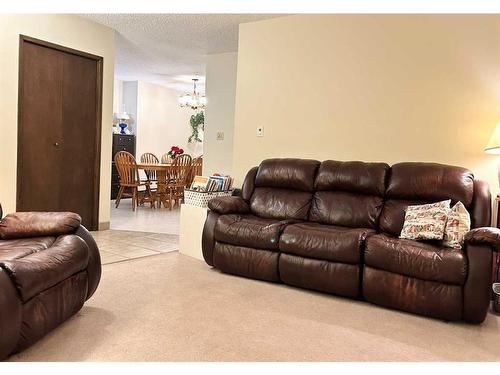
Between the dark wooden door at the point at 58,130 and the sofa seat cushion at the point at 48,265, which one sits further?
the dark wooden door at the point at 58,130

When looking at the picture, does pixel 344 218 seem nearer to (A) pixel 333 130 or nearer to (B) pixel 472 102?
(A) pixel 333 130

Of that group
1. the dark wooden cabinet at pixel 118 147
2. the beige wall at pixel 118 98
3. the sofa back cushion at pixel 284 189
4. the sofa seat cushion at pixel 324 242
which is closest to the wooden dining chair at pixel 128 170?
the dark wooden cabinet at pixel 118 147

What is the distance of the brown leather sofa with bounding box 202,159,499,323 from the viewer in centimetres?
269

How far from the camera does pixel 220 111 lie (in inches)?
259

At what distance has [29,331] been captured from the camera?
2051 mm

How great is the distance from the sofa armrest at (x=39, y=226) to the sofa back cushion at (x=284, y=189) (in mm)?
1721

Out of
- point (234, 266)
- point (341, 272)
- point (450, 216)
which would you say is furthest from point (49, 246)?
point (450, 216)

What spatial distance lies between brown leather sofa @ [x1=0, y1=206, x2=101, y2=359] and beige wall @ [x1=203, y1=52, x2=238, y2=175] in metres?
3.91

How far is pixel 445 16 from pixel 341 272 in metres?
2.26

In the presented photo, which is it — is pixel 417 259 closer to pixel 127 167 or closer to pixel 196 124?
pixel 127 167

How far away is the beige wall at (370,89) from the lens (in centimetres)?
364

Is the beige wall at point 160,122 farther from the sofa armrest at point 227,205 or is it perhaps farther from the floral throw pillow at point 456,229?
the floral throw pillow at point 456,229

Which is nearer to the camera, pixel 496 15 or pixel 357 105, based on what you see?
pixel 496 15

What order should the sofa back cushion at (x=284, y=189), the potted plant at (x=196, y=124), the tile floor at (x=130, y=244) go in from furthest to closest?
1. the potted plant at (x=196, y=124)
2. the tile floor at (x=130, y=244)
3. the sofa back cushion at (x=284, y=189)
